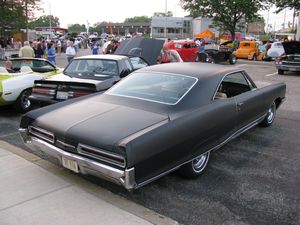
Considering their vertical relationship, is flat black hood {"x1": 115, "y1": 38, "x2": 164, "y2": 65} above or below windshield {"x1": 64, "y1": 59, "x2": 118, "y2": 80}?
above

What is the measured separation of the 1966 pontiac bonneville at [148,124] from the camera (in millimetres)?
3389

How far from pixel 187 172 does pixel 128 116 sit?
39.7 inches

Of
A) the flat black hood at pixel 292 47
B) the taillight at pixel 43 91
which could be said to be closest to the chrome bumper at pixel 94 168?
the taillight at pixel 43 91

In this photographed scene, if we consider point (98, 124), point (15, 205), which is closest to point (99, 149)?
point (98, 124)

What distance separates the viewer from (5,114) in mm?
7742

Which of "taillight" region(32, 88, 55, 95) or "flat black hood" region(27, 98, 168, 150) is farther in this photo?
"taillight" region(32, 88, 55, 95)

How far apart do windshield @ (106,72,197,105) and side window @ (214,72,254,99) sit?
0.52 meters

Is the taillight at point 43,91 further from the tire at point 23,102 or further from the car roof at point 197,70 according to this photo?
the car roof at point 197,70

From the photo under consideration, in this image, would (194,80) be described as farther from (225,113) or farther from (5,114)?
(5,114)

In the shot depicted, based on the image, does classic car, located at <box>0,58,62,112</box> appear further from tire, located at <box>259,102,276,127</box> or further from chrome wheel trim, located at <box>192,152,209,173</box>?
tire, located at <box>259,102,276,127</box>

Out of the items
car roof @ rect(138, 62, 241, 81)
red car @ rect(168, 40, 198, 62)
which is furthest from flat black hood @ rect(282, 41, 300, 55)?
car roof @ rect(138, 62, 241, 81)

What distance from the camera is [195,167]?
14.0 feet

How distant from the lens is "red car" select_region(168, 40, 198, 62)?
20.5 m

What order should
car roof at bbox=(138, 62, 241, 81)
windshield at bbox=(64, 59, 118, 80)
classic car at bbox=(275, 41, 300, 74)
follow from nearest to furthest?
car roof at bbox=(138, 62, 241, 81) → windshield at bbox=(64, 59, 118, 80) → classic car at bbox=(275, 41, 300, 74)
